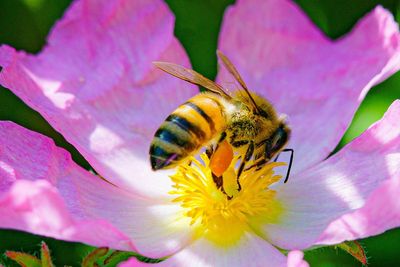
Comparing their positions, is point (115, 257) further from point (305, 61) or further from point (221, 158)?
point (305, 61)

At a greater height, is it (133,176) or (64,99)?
(64,99)

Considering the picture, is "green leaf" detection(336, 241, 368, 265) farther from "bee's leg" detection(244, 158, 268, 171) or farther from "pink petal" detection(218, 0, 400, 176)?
"pink petal" detection(218, 0, 400, 176)

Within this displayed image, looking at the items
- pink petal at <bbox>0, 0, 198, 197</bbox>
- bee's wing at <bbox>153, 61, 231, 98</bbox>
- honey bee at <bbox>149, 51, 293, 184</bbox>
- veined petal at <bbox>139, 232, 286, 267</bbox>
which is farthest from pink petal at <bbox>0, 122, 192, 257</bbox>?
bee's wing at <bbox>153, 61, 231, 98</bbox>

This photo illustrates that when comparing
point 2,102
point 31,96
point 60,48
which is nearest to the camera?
point 31,96

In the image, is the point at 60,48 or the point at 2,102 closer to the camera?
the point at 60,48

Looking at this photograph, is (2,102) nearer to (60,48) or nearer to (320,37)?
(60,48)

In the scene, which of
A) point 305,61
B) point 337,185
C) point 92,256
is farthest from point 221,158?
point 305,61

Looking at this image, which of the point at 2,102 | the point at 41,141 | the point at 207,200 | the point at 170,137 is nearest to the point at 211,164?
the point at 207,200

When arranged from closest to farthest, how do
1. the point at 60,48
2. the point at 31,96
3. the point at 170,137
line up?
the point at 170,137 < the point at 31,96 < the point at 60,48
